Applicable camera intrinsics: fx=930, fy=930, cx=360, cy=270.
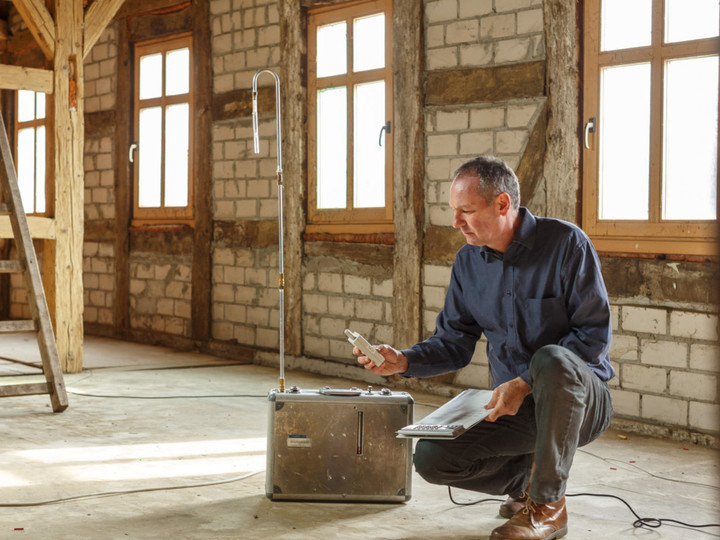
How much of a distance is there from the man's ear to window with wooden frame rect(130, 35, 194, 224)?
17.3 feet

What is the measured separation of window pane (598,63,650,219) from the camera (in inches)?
193

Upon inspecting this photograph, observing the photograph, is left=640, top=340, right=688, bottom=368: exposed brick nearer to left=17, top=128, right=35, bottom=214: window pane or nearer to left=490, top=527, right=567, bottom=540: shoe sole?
left=490, top=527, right=567, bottom=540: shoe sole

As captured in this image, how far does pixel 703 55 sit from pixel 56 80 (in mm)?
4215

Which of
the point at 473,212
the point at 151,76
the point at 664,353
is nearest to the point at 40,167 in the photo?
the point at 151,76

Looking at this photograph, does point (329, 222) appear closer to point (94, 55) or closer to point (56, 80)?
point (56, 80)

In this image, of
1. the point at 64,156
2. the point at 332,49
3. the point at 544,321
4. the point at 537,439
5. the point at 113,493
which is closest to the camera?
the point at 537,439

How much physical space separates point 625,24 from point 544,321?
8.51ft

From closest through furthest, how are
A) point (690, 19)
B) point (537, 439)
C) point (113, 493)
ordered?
point (537, 439) → point (113, 493) → point (690, 19)

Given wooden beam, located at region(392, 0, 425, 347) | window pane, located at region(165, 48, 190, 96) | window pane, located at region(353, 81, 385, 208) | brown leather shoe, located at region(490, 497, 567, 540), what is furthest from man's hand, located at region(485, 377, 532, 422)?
window pane, located at region(165, 48, 190, 96)

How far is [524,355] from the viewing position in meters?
3.01

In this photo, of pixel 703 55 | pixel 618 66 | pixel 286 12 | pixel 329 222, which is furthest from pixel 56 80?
pixel 703 55

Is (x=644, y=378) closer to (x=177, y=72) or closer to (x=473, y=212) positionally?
(x=473, y=212)

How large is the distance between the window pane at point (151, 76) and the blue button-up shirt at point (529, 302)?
226 inches

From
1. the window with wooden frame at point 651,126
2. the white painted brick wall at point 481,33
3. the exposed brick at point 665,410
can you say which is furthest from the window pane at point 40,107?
the exposed brick at point 665,410
